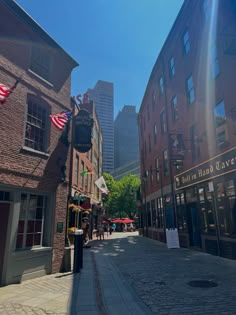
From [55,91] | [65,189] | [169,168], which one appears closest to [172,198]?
[169,168]

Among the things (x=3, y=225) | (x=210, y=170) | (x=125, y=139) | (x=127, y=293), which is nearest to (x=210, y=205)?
(x=210, y=170)

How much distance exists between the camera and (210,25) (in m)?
14.6

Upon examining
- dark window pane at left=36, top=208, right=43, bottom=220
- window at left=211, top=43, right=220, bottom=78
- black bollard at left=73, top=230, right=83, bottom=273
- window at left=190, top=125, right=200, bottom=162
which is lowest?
black bollard at left=73, top=230, right=83, bottom=273

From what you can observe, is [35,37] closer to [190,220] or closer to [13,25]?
[13,25]

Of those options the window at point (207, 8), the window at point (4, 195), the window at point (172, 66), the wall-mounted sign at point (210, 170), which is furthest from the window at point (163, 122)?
the window at point (4, 195)

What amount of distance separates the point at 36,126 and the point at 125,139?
5408 inches

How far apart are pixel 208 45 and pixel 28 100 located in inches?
420

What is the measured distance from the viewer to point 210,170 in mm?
13195

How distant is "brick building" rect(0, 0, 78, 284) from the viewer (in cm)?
841

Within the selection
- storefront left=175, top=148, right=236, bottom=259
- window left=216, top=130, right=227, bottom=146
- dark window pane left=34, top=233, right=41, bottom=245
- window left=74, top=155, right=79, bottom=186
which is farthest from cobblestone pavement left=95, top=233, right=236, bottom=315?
window left=74, top=155, right=79, bottom=186

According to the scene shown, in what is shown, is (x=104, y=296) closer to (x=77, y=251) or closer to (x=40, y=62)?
(x=77, y=251)

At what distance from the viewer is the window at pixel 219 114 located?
13.0 meters

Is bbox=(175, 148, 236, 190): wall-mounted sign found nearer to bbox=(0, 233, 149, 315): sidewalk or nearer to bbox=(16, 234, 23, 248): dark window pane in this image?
bbox=(0, 233, 149, 315): sidewalk

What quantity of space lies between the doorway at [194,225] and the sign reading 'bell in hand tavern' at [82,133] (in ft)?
28.4
